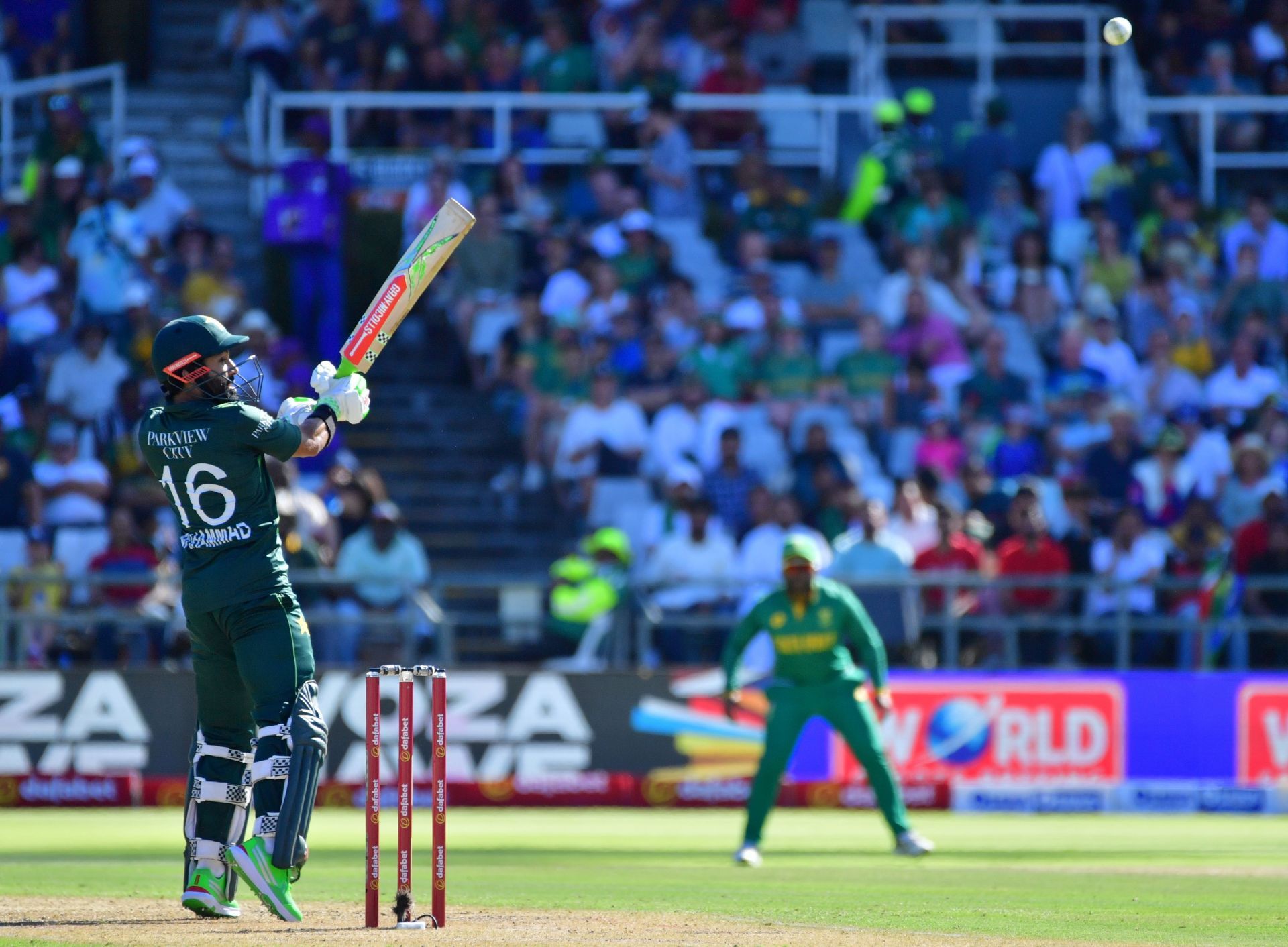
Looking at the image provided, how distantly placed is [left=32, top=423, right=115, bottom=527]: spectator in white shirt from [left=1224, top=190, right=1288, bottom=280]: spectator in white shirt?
10.3m

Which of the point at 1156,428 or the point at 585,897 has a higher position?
the point at 1156,428

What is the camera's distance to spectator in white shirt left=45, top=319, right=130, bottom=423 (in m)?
17.0

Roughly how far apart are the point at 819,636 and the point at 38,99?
11820 millimetres

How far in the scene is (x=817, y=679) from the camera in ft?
38.0

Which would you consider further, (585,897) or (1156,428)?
(1156,428)

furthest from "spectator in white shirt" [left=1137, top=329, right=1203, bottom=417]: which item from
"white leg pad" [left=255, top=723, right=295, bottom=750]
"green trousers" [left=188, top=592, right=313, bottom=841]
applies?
"white leg pad" [left=255, top=723, right=295, bottom=750]

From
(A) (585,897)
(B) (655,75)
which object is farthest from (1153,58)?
(A) (585,897)

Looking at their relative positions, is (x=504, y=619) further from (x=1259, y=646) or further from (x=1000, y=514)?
(x=1259, y=646)

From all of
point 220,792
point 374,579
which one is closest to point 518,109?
point 374,579

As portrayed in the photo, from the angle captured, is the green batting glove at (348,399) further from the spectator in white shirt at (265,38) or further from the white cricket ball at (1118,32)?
the spectator in white shirt at (265,38)

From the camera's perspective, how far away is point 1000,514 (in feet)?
54.2

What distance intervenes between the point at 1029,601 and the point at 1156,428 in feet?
8.95

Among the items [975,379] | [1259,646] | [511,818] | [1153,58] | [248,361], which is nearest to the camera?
[248,361]

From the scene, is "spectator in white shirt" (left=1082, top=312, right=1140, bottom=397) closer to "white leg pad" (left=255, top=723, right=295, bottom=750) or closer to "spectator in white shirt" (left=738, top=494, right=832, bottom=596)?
"spectator in white shirt" (left=738, top=494, right=832, bottom=596)
